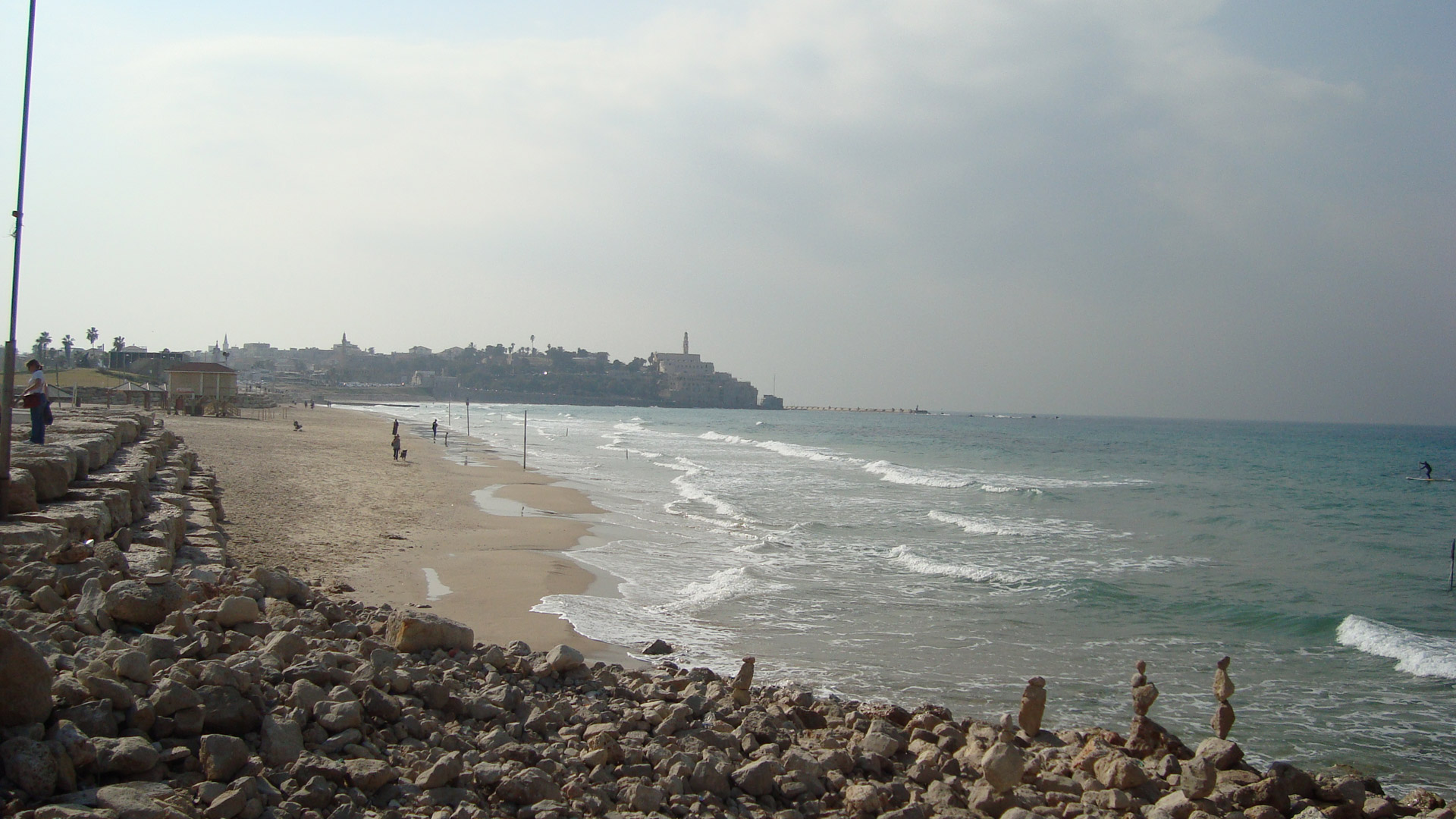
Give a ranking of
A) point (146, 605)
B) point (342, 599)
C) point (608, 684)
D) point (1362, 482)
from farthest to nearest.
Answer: point (1362, 482) → point (342, 599) → point (608, 684) → point (146, 605)

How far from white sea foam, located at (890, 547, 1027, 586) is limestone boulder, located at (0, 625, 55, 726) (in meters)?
11.2

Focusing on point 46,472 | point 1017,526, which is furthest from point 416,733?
point 1017,526

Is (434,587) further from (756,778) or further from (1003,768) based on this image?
(1003,768)

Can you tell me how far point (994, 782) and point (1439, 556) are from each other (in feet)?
60.6

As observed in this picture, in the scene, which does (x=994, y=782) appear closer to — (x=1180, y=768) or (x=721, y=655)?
(x=1180, y=768)

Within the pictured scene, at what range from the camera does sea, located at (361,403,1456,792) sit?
742 cm

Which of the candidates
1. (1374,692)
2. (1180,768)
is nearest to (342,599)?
(1180,768)

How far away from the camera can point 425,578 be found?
10.4 meters

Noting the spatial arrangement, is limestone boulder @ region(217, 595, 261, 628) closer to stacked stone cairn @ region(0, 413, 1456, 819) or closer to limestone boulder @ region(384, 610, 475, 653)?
stacked stone cairn @ region(0, 413, 1456, 819)

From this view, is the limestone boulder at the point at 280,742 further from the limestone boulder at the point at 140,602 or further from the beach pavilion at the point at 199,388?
the beach pavilion at the point at 199,388

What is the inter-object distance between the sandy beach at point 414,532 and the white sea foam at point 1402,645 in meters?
8.62

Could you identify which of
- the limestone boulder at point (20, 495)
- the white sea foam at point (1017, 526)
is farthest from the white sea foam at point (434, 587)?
the white sea foam at point (1017, 526)

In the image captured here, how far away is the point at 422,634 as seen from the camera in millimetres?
5754

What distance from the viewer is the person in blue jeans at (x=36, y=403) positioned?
917 cm
